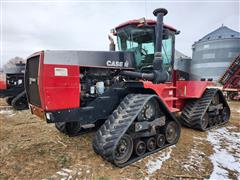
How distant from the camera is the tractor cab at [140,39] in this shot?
179 inches

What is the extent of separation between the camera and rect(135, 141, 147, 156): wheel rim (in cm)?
371

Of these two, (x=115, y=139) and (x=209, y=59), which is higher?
(x=209, y=59)

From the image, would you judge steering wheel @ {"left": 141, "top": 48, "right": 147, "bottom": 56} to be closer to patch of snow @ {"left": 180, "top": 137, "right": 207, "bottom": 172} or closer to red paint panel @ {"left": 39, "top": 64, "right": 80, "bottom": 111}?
red paint panel @ {"left": 39, "top": 64, "right": 80, "bottom": 111}

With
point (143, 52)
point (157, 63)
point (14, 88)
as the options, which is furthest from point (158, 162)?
point (14, 88)

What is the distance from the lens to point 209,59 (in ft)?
106

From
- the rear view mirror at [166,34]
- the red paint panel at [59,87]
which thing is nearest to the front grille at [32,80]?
the red paint panel at [59,87]

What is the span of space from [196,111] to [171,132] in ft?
5.64

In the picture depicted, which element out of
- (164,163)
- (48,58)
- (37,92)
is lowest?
(164,163)

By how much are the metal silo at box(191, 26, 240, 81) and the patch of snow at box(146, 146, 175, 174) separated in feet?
92.9

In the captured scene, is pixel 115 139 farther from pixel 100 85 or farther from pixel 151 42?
pixel 151 42

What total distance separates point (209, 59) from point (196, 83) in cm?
2913

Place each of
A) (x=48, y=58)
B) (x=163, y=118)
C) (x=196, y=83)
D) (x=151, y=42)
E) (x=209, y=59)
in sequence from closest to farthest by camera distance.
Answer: (x=48, y=58)
(x=163, y=118)
(x=151, y=42)
(x=196, y=83)
(x=209, y=59)

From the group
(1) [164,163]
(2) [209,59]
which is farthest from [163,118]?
(2) [209,59]

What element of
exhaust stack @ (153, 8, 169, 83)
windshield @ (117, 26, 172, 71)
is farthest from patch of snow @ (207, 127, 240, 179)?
windshield @ (117, 26, 172, 71)
